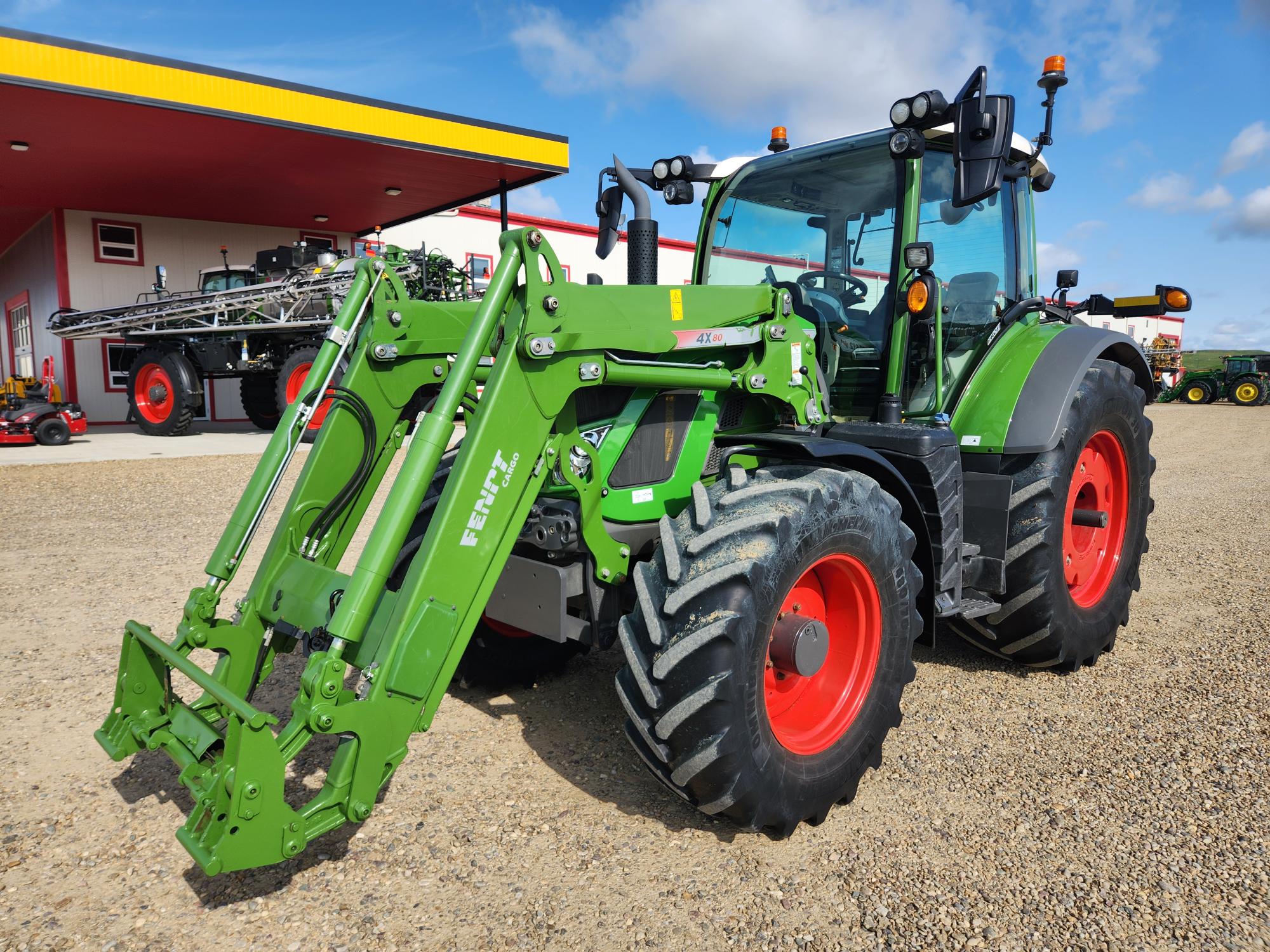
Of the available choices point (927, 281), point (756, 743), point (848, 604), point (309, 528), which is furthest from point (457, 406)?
point (927, 281)

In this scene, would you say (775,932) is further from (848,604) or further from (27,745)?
(27,745)

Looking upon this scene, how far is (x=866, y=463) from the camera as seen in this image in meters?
3.30

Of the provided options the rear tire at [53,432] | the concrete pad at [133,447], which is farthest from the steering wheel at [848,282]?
the rear tire at [53,432]

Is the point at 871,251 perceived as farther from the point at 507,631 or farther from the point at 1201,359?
the point at 1201,359

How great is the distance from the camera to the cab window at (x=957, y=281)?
3848 mm

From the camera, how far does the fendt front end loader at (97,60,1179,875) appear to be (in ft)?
8.05

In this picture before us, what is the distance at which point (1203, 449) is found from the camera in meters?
14.8

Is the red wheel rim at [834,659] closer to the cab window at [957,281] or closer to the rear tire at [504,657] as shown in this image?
the rear tire at [504,657]

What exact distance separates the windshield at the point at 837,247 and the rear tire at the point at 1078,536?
84 cm

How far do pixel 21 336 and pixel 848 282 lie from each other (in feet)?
78.6

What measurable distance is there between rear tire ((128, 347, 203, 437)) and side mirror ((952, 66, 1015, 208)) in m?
13.3

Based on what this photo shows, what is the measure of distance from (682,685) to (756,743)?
0.32m

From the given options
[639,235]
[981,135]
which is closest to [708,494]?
[639,235]

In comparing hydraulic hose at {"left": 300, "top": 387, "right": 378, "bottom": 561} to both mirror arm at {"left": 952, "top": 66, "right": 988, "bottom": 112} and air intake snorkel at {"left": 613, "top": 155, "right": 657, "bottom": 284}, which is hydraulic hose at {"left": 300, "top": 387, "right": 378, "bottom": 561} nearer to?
air intake snorkel at {"left": 613, "top": 155, "right": 657, "bottom": 284}
